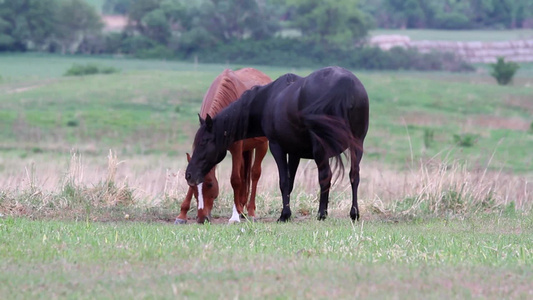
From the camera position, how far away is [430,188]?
470 inches

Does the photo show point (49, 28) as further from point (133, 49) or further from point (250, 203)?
point (250, 203)

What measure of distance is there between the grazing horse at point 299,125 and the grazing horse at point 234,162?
0.21 metres

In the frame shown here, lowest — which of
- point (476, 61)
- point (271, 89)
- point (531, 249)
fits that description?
point (476, 61)

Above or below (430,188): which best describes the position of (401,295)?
above

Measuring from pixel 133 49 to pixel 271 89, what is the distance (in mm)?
62898

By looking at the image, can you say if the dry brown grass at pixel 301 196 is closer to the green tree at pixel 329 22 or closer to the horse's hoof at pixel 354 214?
the horse's hoof at pixel 354 214

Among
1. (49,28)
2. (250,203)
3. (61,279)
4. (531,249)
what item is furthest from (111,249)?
(49,28)

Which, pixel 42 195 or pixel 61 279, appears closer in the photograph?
pixel 61 279

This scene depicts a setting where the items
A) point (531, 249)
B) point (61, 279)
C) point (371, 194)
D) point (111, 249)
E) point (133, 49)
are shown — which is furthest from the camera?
point (133, 49)

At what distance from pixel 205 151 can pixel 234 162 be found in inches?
24.7

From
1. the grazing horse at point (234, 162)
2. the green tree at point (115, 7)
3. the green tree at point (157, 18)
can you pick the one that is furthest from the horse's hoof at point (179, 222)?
the green tree at point (115, 7)

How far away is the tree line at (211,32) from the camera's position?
2675 inches

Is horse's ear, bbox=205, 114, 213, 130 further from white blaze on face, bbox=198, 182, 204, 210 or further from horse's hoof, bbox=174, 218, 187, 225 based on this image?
horse's hoof, bbox=174, 218, 187, 225

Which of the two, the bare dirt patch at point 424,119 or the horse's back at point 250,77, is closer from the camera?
the horse's back at point 250,77
